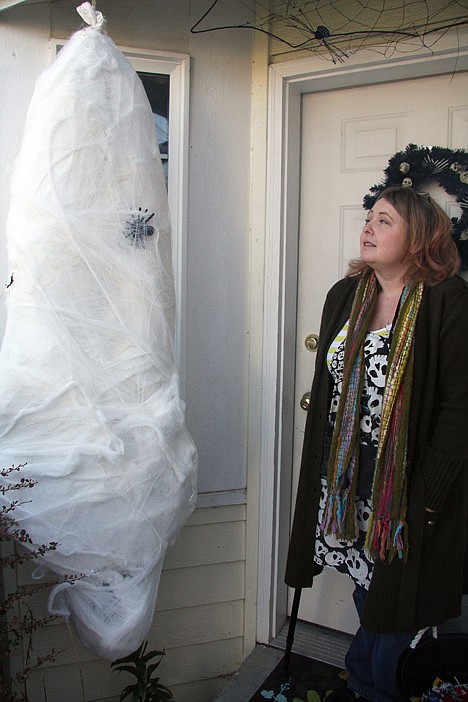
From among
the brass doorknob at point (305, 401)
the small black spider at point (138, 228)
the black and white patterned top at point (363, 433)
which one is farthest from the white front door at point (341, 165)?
the small black spider at point (138, 228)

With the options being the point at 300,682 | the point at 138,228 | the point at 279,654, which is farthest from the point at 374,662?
the point at 138,228

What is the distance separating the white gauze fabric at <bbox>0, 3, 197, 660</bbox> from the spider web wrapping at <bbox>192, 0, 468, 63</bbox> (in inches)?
31.0

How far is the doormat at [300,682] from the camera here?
2223 millimetres

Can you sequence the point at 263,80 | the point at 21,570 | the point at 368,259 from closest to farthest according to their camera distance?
1. the point at 368,259
2. the point at 21,570
3. the point at 263,80

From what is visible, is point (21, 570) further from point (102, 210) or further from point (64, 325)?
point (102, 210)

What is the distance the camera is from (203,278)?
→ 2387mm

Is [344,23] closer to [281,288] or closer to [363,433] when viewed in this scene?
[281,288]

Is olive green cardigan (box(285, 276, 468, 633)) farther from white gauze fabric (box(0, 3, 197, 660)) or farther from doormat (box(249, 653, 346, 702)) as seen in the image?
white gauze fabric (box(0, 3, 197, 660))

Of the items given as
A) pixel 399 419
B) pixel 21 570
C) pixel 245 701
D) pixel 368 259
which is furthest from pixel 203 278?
pixel 245 701

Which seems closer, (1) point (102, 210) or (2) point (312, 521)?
(1) point (102, 210)

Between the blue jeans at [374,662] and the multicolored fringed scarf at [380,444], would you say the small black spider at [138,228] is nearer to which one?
the multicolored fringed scarf at [380,444]

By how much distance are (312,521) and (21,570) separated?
3.39 ft

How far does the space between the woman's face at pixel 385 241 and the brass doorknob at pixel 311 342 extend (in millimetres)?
525

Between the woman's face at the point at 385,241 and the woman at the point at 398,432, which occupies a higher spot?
the woman's face at the point at 385,241
